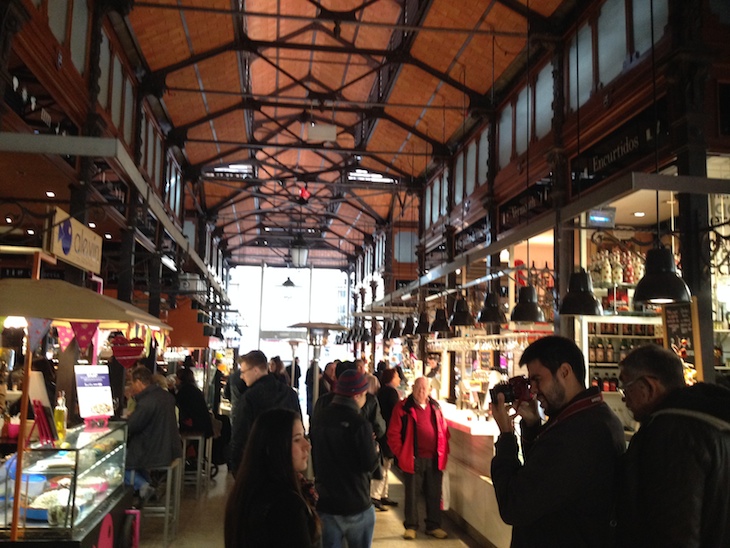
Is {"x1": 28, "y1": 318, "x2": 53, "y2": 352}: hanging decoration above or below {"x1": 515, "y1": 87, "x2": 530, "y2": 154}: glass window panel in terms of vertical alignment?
below

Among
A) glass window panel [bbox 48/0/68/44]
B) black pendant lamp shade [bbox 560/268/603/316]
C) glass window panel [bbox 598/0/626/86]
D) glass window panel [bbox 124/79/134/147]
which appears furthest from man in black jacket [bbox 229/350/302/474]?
glass window panel [bbox 124/79/134/147]

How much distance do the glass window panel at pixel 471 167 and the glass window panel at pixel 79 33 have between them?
21.8 ft

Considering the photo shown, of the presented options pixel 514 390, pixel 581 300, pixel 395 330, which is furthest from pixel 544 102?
pixel 514 390

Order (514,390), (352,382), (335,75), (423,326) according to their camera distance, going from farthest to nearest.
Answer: (335,75) → (423,326) → (352,382) → (514,390)

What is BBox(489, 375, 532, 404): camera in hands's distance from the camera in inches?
96.4

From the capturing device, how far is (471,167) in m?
12.1

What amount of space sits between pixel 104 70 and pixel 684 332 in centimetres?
728

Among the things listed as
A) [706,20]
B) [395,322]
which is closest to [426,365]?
[395,322]

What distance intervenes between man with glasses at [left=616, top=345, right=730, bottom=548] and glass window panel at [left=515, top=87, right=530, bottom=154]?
784 centimetres

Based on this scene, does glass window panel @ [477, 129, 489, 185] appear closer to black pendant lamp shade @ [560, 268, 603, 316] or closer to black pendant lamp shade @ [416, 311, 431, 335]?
black pendant lamp shade @ [416, 311, 431, 335]

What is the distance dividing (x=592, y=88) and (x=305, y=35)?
562 cm

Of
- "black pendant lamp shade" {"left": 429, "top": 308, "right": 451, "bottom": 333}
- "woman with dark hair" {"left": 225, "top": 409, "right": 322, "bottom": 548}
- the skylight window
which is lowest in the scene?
"woman with dark hair" {"left": 225, "top": 409, "right": 322, "bottom": 548}

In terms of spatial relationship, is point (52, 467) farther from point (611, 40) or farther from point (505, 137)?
point (505, 137)

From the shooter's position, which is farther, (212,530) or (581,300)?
(212,530)
